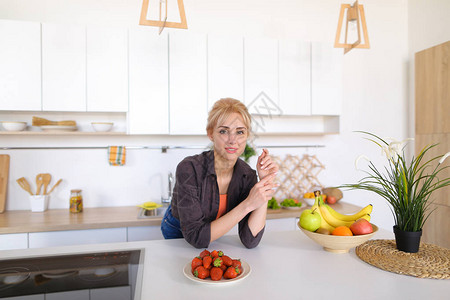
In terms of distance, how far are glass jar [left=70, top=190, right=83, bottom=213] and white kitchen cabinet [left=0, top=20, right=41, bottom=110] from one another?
72 centimetres

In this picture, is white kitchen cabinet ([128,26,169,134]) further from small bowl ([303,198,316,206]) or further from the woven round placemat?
the woven round placemat

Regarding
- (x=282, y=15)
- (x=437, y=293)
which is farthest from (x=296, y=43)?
(x=437, y=293)

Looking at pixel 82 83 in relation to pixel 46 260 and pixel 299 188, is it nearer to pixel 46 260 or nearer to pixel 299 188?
pixel 46 260

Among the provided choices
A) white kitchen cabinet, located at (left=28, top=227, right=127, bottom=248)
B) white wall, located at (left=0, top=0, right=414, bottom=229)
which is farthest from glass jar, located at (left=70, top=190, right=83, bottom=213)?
white kitchen cabinet, located at (left=28, top=227, right=127, bottom=248)

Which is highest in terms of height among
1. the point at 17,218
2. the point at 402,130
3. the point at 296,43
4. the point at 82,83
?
the point at 296,43

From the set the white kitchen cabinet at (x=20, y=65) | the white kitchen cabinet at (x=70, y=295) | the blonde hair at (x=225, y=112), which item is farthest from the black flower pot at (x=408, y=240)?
the white kitchen cabinet at (x=20, y=65)

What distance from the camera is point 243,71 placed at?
279 centimetres

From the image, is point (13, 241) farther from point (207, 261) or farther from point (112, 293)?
point (207, 261)

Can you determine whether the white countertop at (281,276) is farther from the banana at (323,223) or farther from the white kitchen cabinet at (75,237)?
the white kitchen cabinet at (75,237)

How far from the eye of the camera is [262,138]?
10.5 feet

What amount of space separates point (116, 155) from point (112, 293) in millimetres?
1919

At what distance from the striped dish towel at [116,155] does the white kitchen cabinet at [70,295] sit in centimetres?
186

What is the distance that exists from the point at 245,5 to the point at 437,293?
2858 mm

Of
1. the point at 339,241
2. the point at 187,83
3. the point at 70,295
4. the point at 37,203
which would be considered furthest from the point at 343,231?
the point at 37,203
